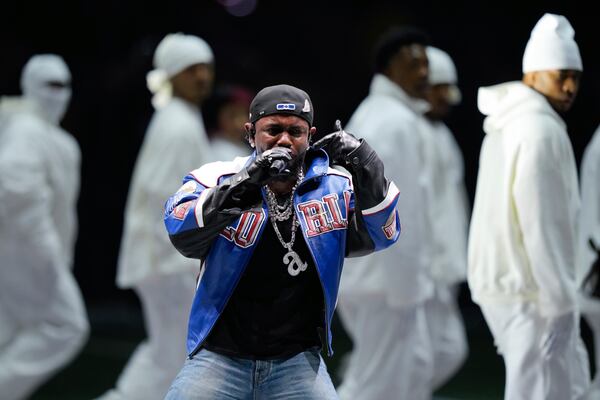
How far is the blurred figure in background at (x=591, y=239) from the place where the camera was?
25.2 ft

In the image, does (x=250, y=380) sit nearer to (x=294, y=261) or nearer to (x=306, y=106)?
(x=294, y=261)

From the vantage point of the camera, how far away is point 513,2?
10609 mm

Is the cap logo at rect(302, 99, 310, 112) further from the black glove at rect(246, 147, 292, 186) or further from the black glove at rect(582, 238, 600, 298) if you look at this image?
the black glove at rect(582, 238, 600, 298)

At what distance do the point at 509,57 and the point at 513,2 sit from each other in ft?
2.55

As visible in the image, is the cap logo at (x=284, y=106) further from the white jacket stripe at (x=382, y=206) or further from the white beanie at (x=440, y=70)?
the white beanie at (x=440, y=70)

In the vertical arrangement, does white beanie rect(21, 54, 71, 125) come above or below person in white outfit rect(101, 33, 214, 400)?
above

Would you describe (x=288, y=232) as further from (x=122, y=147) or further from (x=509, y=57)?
(x=122, y=147)

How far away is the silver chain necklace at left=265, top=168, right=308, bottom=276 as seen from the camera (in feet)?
16.6

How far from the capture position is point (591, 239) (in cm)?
780

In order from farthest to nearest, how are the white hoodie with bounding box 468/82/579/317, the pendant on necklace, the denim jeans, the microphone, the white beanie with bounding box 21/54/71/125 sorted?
the white beanie with bounding box 21/54/71/125 < the white hoodie with bounding box 468/82/579/317 < the pendant on necklace < the denim jeans < the microphone

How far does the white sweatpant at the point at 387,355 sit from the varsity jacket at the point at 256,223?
10.4 feet

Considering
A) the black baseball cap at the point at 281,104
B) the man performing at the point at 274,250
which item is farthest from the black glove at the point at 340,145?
the black baseball cap at the point at 281,104

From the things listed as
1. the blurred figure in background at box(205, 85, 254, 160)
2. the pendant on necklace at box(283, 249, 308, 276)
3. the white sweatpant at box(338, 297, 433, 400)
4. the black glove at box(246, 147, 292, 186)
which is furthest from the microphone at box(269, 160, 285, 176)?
the blurred figure in background at box(205, 85, 254, 160)

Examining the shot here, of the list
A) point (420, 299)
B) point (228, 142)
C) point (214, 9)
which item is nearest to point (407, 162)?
point (420, 299)
